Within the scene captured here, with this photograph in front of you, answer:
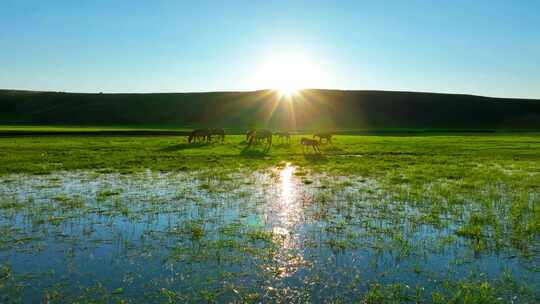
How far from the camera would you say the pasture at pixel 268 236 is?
25.3 ft

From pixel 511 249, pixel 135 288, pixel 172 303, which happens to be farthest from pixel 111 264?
pixel 511 249

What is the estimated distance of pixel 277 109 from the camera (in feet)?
431

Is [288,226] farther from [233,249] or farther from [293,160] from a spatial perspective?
[293,160]

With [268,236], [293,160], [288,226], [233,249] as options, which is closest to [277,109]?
[293,160]

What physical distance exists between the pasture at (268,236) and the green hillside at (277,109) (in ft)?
293

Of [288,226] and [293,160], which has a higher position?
[293,160]

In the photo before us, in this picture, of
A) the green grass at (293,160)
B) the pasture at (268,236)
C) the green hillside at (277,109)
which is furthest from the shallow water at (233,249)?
the green hillside at (277,109)

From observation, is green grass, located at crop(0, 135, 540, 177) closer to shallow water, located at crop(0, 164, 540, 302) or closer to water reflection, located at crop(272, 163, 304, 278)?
water reflection, located at crop(272, 163, 304, 278)

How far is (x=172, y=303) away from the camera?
711cm

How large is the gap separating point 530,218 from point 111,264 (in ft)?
40.5

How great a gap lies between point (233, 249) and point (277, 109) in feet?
402

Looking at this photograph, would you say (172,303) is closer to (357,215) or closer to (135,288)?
(135,288)

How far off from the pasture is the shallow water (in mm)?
44

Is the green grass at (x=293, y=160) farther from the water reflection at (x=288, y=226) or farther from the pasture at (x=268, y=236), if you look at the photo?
the water reflection at (x=288, y=226)
